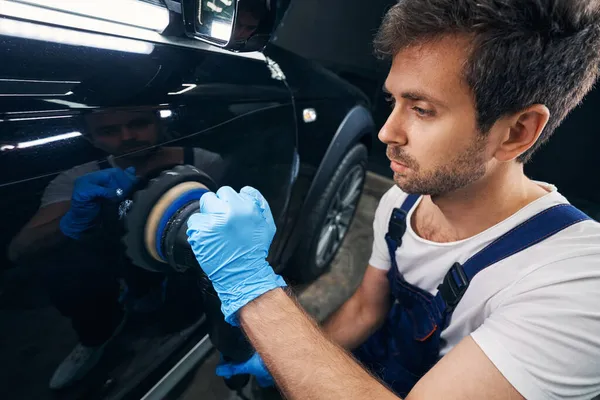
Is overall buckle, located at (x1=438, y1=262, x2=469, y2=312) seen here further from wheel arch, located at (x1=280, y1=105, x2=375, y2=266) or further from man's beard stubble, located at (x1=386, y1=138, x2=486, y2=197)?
wheel arch, located at (x1=280, y1=105, x2=375, y2=266)

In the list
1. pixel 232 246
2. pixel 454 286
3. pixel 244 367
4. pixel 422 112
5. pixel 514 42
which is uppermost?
pixel 514 42

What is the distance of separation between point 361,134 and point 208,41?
114 cm

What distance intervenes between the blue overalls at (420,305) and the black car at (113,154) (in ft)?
1.93

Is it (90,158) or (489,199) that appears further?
(489,199)

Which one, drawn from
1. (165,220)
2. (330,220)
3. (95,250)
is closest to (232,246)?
(165,220)

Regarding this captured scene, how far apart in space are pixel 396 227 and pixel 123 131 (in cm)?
89

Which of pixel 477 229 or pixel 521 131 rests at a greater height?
pixel 521 131

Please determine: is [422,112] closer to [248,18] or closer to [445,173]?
A: [445,173]

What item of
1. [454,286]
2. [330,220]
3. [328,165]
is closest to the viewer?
[454,286]

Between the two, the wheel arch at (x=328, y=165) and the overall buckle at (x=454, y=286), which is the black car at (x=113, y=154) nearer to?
the wheel arch at (x=328, y=165)

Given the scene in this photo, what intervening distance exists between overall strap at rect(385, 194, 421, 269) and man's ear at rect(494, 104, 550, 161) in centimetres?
37

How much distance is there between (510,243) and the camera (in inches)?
38.8

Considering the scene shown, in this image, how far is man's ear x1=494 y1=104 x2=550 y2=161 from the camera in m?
0.95

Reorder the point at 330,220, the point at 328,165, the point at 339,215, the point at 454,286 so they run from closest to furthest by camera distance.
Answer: the point at 454,286 → the point at 328,165 → the point at 330,220 → the point at 339,215
